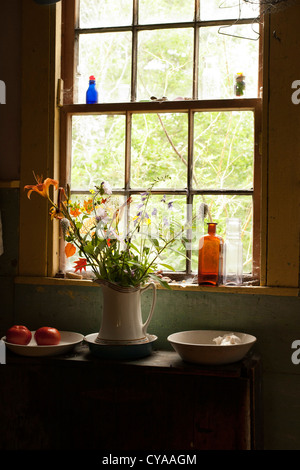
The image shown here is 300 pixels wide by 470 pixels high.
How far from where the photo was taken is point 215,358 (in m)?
1.74

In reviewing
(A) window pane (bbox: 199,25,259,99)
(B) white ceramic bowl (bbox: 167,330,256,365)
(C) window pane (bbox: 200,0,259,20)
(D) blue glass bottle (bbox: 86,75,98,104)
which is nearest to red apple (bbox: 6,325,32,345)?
(B) white ceramic bowl (bbox: 167,330,256,365)

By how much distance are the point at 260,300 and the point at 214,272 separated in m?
0.21

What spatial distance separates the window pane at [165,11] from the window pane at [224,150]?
0.45 metres

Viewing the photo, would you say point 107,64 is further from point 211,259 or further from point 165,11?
point 211,259

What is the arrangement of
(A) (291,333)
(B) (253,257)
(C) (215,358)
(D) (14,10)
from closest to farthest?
(C) (215,358)
(A) (291,333)
(B) (253,257)
(D) (14,10)

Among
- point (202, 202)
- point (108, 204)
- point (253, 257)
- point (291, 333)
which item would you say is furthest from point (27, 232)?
point (291, 333)

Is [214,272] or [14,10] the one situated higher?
[14,10]

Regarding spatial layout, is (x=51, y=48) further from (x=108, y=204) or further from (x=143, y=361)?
(x=143, y=361)

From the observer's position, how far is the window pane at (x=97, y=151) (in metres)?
2.29

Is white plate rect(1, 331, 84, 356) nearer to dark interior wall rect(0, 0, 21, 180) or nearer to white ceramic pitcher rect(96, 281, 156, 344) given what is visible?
white ceramic pitcher rect(96, 281, 156, 344)

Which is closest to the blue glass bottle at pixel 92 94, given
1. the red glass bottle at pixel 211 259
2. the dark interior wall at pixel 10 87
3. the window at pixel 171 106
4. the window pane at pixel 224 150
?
the window at pixel 171 106

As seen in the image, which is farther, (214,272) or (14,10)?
(14,10)

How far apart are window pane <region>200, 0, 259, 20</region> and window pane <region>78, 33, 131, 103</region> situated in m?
0.35

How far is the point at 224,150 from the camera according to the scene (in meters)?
2.18
